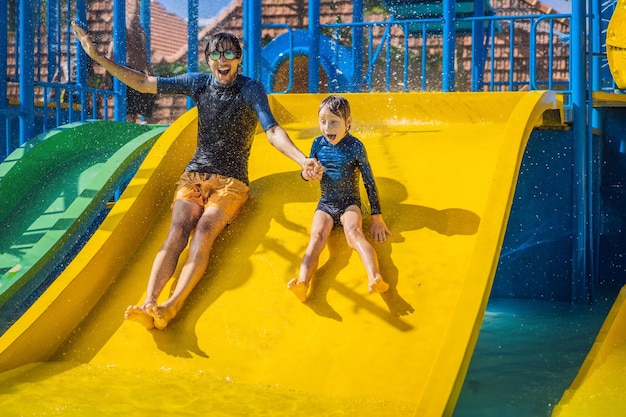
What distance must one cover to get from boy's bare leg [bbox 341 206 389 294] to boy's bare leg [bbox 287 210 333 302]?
0.09 meters

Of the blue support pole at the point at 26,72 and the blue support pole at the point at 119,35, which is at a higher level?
the blue support pole at the point at 119,35

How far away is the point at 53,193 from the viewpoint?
6.36 meters

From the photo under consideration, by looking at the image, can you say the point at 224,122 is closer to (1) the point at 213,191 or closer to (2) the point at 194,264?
(1) the point at 213,191

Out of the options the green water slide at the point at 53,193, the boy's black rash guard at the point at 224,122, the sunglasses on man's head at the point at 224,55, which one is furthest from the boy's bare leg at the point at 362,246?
the green water slide at the point at 53,193

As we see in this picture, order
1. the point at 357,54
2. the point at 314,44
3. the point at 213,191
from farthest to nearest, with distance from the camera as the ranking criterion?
1. the point at 357,54
2. the point at 314,44
3. the point at 213,191

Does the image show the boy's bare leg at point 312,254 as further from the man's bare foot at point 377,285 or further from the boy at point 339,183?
the man's bare foot at point 377,285

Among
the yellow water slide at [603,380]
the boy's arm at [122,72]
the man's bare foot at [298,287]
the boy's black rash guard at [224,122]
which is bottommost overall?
the yellow water slide at [603,380]

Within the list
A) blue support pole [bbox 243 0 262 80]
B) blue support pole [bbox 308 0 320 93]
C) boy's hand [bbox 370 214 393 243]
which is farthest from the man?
blue support pole [bbox 308 0 320 93]

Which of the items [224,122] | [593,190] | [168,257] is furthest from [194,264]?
[593,190]

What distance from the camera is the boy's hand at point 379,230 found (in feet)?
13.2

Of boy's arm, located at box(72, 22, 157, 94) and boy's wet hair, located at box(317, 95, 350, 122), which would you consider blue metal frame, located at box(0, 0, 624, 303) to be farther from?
boy's wet hair, located at box(317, 95, 350, 122)

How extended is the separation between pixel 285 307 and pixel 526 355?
1.51 m

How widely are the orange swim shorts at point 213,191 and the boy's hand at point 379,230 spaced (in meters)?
0.84

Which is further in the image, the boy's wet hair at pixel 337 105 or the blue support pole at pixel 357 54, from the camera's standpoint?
the blue support pole at pixel 357 54
